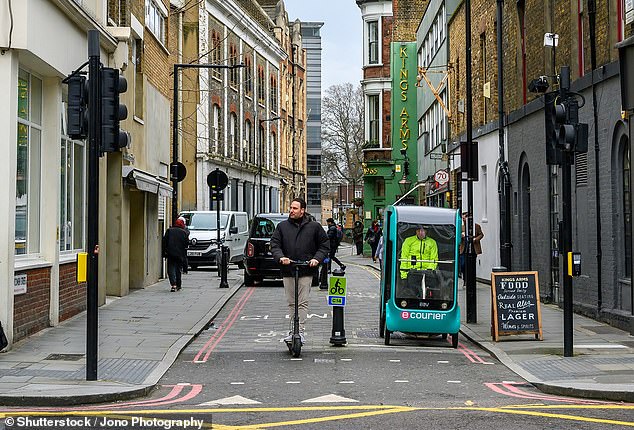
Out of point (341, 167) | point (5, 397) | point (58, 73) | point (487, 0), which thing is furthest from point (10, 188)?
point (341, 167)

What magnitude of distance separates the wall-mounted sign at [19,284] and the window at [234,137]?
44047 millimetres

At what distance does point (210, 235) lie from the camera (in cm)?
3634

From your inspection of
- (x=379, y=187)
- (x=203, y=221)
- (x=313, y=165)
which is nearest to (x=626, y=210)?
(x=203, y=221)

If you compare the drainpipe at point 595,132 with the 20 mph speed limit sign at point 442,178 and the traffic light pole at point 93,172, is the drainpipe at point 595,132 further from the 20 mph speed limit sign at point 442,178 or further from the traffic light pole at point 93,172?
the 20 mph speed limit sign at point 442,178

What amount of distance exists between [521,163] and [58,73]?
516 inches

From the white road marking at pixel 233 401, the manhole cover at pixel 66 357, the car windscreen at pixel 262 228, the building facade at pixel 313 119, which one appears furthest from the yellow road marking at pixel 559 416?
the building facade at pixel 313 119

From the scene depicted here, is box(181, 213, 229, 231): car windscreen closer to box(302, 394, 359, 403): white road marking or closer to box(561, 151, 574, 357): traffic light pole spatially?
box(561, 151, 574, 357): traffic light pole

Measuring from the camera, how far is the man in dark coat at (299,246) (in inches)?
553

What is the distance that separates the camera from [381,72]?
5897 centimetres

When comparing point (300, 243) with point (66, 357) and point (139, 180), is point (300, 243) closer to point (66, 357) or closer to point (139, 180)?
point (66, 357)

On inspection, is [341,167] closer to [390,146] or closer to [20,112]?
[390,146]

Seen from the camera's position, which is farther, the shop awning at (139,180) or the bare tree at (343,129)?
the bare tree at (343,129)

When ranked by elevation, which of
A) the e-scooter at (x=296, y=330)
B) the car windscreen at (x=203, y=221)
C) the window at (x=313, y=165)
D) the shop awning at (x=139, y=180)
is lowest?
the e-scooter at (x=296, y=330)

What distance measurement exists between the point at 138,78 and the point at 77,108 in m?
15.1
